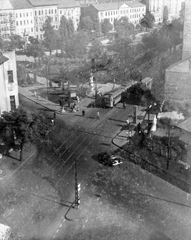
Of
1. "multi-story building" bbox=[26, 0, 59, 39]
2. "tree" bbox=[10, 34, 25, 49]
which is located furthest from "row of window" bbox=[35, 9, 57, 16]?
"tree" bbox=[10, 34, 25, 49]

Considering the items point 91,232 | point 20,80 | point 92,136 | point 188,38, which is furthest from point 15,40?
point 91,232

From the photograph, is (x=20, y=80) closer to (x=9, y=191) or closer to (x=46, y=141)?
(x=46, y=141)

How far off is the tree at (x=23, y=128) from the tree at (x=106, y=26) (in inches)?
889

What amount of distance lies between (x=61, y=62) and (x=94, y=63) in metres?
2.57

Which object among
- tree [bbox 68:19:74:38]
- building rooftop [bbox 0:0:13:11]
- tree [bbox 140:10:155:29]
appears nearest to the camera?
building rooftop [bbox 0:0:13:11]

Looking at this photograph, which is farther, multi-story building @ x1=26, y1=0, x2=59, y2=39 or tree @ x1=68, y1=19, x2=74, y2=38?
multi-story building @ x1=26, y1=0, x2=59, y2=39

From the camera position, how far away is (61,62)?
26.0m

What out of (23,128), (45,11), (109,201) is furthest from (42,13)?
(109,201)

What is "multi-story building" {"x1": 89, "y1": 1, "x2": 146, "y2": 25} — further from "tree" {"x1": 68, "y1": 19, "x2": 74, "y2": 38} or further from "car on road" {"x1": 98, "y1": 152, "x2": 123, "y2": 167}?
"car on road" {"x1": 98, "y1": 152, "x2": 123, "y2": 167}

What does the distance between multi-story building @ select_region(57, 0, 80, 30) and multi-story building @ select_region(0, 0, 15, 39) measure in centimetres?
469

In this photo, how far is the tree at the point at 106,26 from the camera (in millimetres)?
32938

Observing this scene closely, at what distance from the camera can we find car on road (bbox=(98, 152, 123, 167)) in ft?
37.3

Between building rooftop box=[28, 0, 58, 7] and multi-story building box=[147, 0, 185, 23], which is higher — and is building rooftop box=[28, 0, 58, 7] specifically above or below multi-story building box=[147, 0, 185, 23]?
above

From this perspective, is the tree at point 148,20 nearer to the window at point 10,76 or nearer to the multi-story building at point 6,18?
the multi-story building at point 6,18
